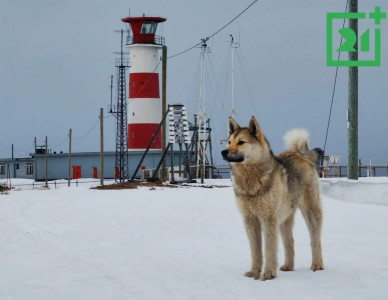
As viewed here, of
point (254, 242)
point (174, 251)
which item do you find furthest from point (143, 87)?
point (254, 242)

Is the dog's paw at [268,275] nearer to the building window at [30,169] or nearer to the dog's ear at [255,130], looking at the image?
the dog's ear at [255,130]

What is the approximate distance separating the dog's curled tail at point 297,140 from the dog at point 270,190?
0.01 m

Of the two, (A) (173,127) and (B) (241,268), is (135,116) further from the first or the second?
(B) (241,268)

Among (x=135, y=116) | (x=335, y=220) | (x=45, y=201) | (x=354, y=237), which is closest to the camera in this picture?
(x=354, y=237)

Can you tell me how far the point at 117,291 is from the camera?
7676 mm

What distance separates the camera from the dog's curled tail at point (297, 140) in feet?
28.6

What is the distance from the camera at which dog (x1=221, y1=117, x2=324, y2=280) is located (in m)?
7.51

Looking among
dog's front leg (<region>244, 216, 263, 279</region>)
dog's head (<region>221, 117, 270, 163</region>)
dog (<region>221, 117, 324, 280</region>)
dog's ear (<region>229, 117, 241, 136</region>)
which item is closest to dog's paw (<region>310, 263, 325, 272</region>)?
dog (<region>221, 117, 324, 280</region>)

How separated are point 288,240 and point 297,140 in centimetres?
127

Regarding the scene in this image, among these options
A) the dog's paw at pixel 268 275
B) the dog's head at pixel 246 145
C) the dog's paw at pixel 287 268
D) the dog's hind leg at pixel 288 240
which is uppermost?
the dog's head at pixel 246 145

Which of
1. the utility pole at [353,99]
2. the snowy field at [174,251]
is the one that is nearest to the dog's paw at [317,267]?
the snowy field at [174,251]

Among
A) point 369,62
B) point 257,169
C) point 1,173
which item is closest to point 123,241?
point 257,169

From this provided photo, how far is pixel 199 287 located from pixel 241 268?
4.58 ft

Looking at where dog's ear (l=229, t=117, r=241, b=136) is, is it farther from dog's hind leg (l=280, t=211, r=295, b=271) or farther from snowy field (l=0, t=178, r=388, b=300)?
snowy field (l=0, t=178, r=388, b=300)
